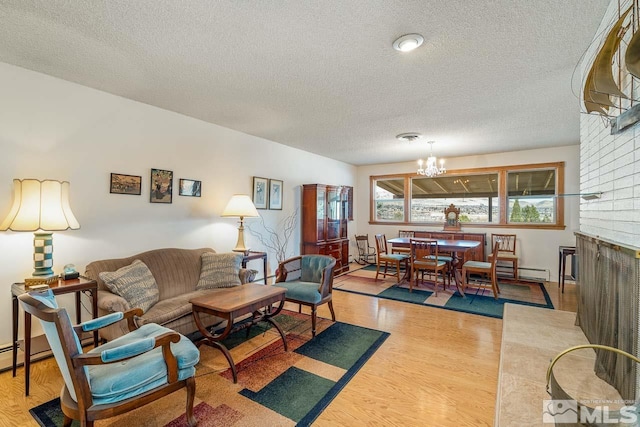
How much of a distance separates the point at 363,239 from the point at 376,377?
16.2 ft

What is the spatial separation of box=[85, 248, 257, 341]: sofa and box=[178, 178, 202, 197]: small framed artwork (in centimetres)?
73

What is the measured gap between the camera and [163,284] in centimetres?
303

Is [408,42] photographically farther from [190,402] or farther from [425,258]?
[425,258]

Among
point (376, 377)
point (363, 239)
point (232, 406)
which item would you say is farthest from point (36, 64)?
point (363, 239)

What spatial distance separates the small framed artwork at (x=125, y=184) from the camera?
307cm

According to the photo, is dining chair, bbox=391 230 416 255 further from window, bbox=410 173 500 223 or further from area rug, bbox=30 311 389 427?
area rug, bbox=30 311 389 427

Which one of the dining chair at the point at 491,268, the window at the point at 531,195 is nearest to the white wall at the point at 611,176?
the dining chair at the point at 491,268

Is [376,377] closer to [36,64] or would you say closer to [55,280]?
[55,280]

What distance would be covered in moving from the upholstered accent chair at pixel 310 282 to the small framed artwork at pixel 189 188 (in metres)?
1.48

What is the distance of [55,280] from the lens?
240 centimetres

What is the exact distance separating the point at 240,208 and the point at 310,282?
131 centimetres

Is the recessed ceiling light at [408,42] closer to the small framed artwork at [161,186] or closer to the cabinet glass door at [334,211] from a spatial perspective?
the small framed artwork at [161,186]

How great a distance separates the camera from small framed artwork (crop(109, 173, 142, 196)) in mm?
3067

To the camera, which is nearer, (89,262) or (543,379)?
(543,379)
